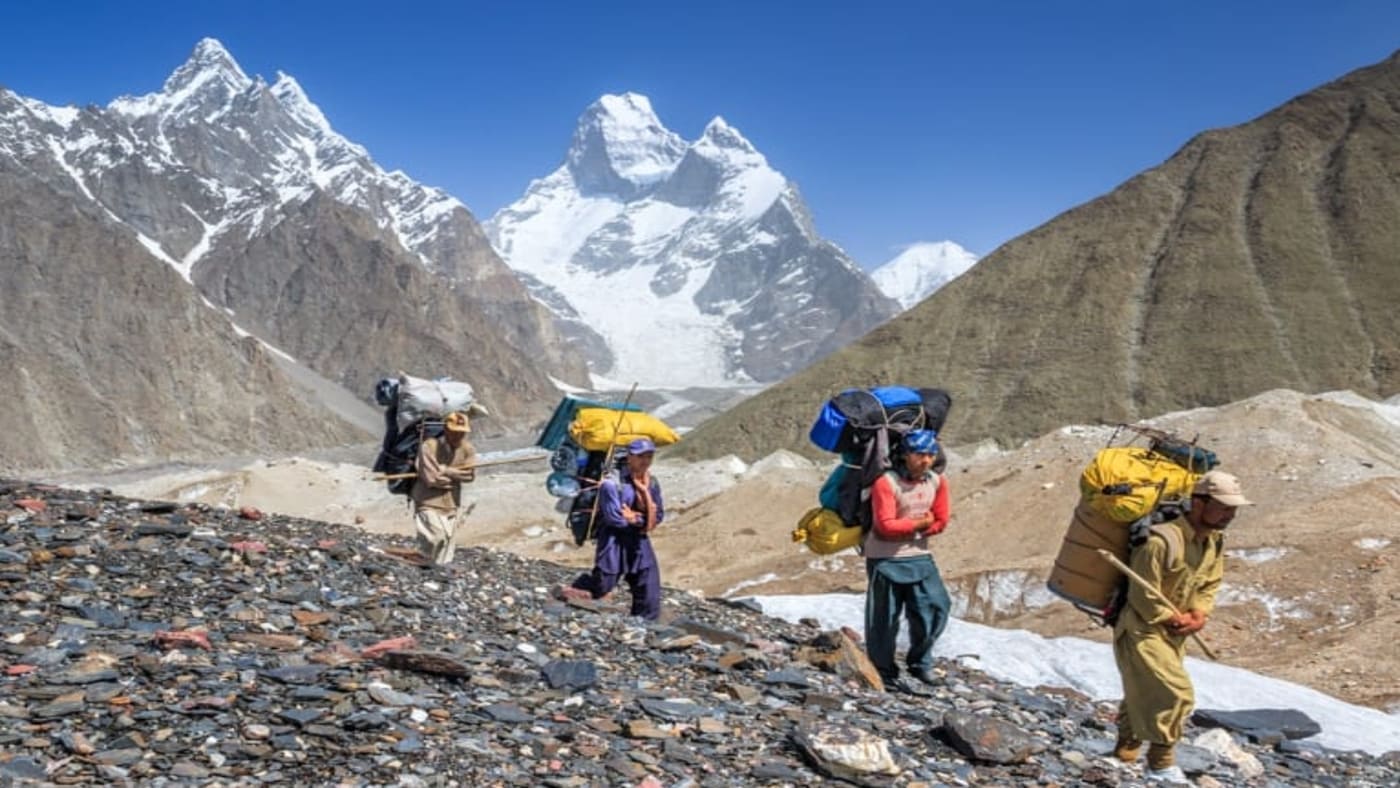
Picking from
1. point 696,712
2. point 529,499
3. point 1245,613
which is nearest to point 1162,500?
point 696,712

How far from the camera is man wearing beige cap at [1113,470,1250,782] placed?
6.83 meters

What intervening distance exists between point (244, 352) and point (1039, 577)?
442 ft

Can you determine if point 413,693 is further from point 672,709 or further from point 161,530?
point 161,530

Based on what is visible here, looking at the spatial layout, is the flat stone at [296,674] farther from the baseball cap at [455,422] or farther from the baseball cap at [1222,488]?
the baseball cap at [1222,488]

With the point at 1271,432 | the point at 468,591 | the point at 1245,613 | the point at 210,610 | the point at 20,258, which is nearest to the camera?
the point at 210,610

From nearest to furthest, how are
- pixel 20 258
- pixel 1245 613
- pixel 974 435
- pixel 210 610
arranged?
pixel 210 610 < pixel 1245 613 < pixel 974 435 < pixel 20 258

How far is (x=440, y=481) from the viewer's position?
37.5ft

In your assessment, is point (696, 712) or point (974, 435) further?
point (974, 435)

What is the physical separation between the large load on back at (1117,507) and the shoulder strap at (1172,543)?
0.32 feet

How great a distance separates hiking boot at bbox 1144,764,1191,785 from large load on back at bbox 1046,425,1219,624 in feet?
3.52

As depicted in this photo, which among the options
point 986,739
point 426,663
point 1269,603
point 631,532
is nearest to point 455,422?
point 631,532

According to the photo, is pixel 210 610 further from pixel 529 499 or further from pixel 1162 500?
pixel 529 499

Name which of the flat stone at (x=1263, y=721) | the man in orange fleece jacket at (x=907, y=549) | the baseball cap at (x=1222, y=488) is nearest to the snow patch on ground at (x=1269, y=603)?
the flat stone at (x=1263, y=721)

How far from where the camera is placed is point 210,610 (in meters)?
7.85
